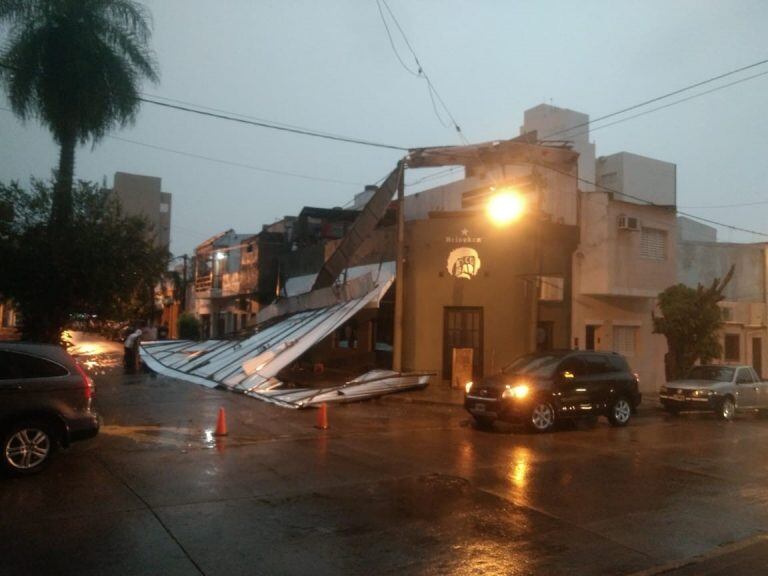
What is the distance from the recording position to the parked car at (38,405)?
8078 millimetres

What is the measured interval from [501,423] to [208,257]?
117ft

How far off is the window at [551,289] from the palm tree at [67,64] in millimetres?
14189

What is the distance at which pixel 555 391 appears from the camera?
13750 mm

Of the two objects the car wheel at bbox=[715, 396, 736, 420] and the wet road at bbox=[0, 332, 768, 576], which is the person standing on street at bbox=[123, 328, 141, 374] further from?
the car wheel at bbox=[715, 396, 736, 420]

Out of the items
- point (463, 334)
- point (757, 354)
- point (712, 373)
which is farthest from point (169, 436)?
point (757, 354)

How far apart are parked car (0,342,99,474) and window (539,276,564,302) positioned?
54.6 feet

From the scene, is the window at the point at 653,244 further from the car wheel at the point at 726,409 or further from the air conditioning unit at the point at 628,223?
the car wheel at the point at 726,409

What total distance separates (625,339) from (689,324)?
3.25 m

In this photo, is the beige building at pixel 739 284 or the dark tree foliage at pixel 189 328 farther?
the dark tree foliage at pixel 189 328

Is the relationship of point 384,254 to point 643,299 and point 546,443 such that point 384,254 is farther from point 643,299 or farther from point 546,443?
point 546,443

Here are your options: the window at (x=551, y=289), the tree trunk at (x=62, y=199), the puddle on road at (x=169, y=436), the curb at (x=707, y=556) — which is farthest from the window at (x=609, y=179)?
the curb at (x=707, y=556)

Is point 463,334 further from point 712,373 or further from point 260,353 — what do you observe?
point 712,373

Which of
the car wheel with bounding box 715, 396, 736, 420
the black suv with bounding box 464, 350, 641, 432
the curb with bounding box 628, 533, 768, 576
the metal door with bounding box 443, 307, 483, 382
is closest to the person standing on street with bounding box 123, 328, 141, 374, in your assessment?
the metal door with bounding box 443, 307, 483, 382

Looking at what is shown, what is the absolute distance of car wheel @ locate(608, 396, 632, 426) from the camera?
1502 cm
